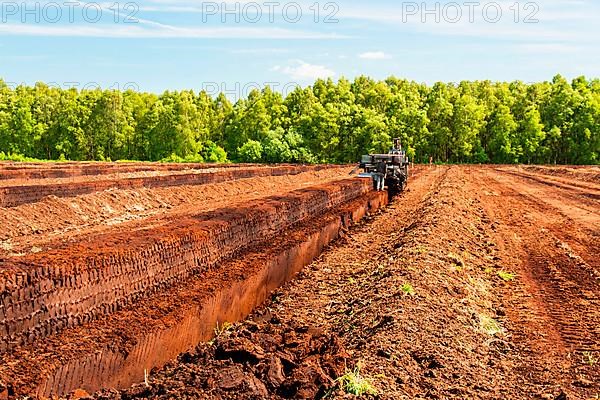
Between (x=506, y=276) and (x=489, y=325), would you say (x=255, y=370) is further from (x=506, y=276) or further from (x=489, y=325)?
(x=506, y=276)

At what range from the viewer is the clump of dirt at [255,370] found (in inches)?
205

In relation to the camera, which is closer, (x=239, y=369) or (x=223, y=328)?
(x=239, y=369)

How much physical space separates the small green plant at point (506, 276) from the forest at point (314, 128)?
Answer: 221 feet

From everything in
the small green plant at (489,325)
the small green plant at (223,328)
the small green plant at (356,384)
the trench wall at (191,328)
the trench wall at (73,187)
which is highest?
the trench wall at (73,187)

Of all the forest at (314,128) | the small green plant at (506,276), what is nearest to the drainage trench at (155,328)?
the small green plant at (506,276)

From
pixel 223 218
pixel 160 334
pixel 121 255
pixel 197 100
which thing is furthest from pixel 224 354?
pixel 197 100

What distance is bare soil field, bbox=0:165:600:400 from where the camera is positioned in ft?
19.1

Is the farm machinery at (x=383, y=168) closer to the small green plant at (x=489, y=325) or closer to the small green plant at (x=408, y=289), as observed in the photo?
the small green plant at (x=408, y=289)

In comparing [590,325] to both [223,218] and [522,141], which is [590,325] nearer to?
[223,218]

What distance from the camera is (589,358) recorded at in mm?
7035

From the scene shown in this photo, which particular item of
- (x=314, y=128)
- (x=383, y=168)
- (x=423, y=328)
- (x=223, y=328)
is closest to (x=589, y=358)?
(x=423, y=328)

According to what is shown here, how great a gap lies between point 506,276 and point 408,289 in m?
3.28

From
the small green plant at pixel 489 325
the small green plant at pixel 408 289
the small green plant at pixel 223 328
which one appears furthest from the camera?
the small green plant at pixel 408 289

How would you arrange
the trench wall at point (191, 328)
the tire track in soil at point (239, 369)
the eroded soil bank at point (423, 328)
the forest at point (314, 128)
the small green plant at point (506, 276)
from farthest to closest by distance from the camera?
the forest at point (314, 128) < the small green plant at point (506, 276) < the trench wall at point (191, 328) < the eroded soil bank at point (423, 328) < the tire track in soil at point (239, 369)
